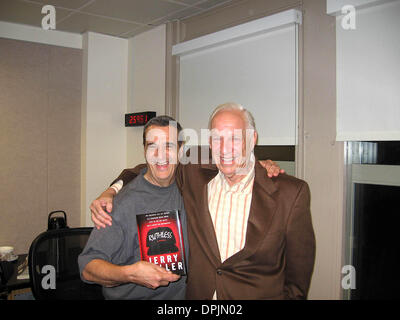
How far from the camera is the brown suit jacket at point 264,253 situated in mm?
1566

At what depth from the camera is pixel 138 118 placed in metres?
4.25

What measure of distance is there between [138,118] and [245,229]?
9.50 feet

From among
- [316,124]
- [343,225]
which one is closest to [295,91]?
[316,124]

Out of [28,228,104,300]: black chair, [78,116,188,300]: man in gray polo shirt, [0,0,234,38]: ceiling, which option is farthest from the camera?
[0,0,234,38]: ceiling

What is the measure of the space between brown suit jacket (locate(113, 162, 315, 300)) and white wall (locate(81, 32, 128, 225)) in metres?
2.97

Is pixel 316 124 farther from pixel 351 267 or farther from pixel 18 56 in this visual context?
pixel 18 56

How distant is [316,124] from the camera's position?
258 cm

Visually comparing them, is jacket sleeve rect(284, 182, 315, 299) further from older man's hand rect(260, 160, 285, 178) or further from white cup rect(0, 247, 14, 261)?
white cup rect(0, 247, 14, 261)

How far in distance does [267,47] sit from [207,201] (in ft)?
5.79

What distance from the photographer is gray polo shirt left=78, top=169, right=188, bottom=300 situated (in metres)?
1.55

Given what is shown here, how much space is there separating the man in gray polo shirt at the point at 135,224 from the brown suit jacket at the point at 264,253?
0.10 m
